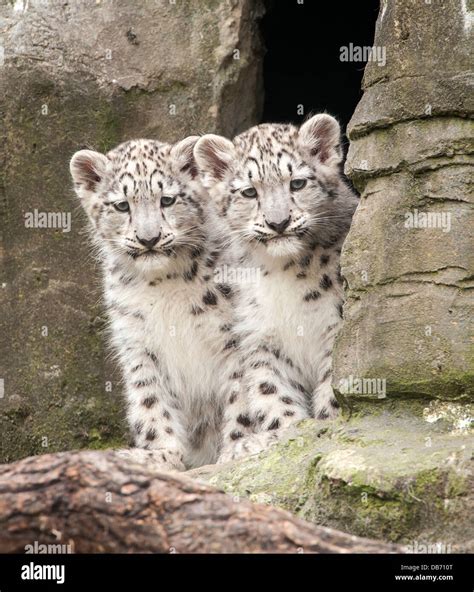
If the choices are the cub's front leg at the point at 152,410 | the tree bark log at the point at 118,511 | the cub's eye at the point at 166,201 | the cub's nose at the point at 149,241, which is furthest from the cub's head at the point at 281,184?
the tree bark log at the point at 118,511

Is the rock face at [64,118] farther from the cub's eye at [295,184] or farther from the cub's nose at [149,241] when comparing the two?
the cub's eye at [295,184]

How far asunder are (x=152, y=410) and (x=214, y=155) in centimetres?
197

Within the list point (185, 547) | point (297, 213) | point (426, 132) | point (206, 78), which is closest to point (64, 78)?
point (206, 78)

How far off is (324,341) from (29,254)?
271cm

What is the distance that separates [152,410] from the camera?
28.6ft

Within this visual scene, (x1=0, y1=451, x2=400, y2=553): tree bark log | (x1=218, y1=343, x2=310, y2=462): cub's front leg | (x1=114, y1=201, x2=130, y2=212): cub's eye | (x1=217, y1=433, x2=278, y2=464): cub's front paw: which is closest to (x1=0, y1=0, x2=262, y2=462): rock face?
(x1=114, y1=201, x2=130, y2=212): cub's eye

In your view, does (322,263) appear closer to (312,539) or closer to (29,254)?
(29,254)

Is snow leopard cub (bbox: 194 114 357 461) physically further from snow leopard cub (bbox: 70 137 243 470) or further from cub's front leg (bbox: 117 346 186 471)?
cub's front leg (bbox: 117 346 186 471)

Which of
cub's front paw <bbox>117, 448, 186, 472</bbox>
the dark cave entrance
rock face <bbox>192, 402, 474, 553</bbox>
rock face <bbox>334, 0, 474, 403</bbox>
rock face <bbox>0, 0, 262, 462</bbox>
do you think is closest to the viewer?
rock face <bbox>192, 402, 474, 553</bbox>

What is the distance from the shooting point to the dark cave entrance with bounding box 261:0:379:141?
12.9 metres

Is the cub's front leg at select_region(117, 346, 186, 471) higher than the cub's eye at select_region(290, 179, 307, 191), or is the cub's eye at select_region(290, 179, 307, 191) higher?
the cub's eye at select_region(290, 179, 307, 191)

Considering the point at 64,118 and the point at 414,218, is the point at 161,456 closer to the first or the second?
the point at 414,218

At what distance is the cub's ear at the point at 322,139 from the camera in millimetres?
8477

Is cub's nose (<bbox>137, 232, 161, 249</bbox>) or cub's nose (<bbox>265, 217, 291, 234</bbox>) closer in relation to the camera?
cub's nose (<bbox>265, 217, 291, 234</bbox>)
